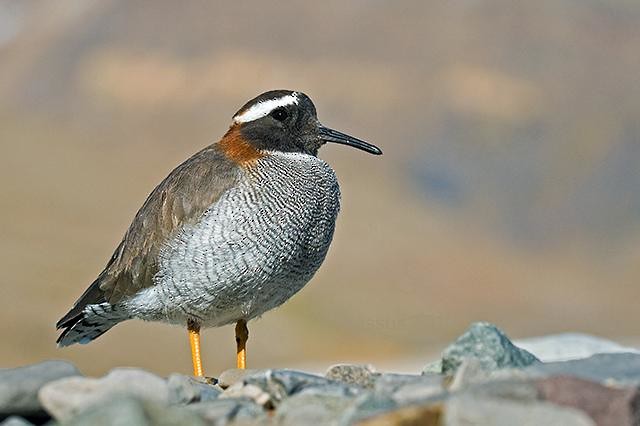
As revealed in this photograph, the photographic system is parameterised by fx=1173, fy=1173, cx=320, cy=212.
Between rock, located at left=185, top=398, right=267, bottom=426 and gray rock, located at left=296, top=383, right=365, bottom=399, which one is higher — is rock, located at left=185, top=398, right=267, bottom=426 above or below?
below

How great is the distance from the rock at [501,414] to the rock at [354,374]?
2.71 m

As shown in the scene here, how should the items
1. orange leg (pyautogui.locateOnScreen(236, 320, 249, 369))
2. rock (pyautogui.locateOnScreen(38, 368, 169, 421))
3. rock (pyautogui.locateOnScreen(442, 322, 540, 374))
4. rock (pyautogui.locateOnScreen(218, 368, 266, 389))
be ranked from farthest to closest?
orange leg (pyautogui.locateOnScreen(236, 320, 249, 369))
rock (pyautogui.locateOnScreen(218, 368, 266, 389))
rock (pyautogui.locateOnScreen(442, 322, 540, 374))
rock (pyautogui.locateOnScreen(38, 368, 169, 421))

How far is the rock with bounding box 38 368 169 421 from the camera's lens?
8.07 metres

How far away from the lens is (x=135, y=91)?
157000mm

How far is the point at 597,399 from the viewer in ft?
24.0

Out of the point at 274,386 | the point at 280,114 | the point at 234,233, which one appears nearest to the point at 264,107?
the point at 280,114

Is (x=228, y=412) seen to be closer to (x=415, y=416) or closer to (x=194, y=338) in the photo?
(x=415, y=416)

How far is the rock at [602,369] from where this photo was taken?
8.24 m

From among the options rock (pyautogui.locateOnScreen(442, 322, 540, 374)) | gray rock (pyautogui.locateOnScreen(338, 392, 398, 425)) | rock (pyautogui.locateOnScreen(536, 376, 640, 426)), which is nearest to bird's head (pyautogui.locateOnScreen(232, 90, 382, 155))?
rock (pyautogui.locateOnScreen(442, 322, 540, 374))

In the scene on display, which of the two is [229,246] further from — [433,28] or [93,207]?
[433,28]

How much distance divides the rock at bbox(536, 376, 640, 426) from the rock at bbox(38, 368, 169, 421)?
108 inches

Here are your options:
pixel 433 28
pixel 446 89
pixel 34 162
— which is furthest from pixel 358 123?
pixel 34 162

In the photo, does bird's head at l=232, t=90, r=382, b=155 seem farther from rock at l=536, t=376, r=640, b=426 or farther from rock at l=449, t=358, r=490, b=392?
rock at l=536, t=376, r=640, b=426

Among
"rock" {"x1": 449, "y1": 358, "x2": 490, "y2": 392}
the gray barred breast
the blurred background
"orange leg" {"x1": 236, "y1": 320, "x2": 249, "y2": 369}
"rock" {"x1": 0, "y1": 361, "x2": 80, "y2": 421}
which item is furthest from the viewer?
the blurred background
